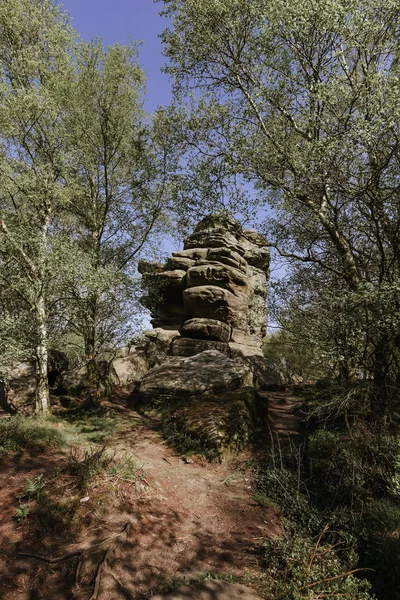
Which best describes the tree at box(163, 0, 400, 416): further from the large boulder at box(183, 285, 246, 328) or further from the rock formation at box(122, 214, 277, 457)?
the large boulder at box(183, 285, 246, 328)

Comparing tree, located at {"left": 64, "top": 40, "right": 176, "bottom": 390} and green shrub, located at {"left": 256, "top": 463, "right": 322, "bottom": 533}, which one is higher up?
tree, located at {"left": 64, "top": 40, "right": 176, "bottom": 390}

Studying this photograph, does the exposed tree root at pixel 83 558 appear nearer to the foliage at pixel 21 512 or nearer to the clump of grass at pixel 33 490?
the foliage at pixel 21 512

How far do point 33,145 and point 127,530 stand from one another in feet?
55.1

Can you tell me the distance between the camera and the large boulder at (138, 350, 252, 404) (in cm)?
1436

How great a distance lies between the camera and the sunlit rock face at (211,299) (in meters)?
23.5

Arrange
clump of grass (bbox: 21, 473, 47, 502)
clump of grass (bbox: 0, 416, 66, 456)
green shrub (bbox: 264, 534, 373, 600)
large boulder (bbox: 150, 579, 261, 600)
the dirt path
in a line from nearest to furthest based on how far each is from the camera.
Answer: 1. large boulder (bbox: 150, 579, 261, 600)
2. green shrub (bbox: 264, 534, 373, 600)
3. the dirt path
4. clump of grass (bbox: 21, 473, 47, 502)
5. clump of grass (bbox: 0, 416, 66, 456)

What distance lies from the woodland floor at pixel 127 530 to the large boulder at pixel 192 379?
5.16 metres

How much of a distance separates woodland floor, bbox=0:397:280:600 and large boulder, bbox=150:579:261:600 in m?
0.38

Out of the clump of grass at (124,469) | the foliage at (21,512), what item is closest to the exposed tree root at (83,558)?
the foliage at (21,512)

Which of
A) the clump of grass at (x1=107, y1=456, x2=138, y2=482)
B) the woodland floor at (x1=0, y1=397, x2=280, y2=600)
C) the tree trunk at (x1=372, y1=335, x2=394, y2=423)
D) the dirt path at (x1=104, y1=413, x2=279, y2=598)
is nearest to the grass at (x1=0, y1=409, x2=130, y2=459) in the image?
the woodland floor at (x1=0, y1=397, x2=280, y2=600)

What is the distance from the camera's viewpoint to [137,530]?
250 inches

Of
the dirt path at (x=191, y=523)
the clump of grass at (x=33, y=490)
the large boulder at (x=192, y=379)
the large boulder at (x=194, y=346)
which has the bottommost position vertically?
the dirt path at (x=191, y=523)

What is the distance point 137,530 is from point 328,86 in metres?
13.0

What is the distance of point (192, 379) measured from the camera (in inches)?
587
